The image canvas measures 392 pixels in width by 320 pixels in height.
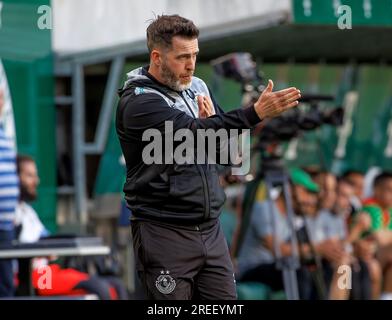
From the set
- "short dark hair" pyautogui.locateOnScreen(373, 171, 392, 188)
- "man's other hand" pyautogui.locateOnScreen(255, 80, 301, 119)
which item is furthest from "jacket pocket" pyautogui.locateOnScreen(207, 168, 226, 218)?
"short dark hair" pyautogui.locateOnScreen(373, 171, 392, 188)

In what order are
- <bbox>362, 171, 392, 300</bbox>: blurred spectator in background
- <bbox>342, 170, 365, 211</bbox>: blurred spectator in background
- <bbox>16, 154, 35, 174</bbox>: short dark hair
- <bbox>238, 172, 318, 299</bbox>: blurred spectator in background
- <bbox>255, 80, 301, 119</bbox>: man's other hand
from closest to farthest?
<bbox>255, 80, 301, 119</bbox>: man's other hand < <bbox>16, 154, 35, 174</bbox>: short dark hair < <bbox>238, 172, 318, 299</bbox>: blurred spectator in background < <bbox>362, 171, 392, 300</bbox>: blurred spectator in background < <bbox>342, 170, 365, 211</bbox>: blurred spectator in background

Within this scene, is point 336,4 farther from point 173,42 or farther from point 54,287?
point 173,42

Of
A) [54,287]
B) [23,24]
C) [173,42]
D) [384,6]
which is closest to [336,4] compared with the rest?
[384,6]

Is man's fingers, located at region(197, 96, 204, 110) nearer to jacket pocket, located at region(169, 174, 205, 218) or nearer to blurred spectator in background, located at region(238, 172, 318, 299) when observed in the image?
jacket pocket, located at region(169, 174, 205, 218)

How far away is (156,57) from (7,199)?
3491 millimetres

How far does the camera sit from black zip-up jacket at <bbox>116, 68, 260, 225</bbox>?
4.89m

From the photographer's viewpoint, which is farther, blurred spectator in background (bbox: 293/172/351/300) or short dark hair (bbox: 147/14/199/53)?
blurred spectator in background (bbox: 293/172/351/300)

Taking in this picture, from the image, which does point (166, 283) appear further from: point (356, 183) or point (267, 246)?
point (356, 183)

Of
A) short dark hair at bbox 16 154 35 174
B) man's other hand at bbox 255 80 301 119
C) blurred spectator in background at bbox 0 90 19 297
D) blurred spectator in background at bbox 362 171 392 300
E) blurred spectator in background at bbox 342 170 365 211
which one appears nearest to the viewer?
man's other hand at bbox 255 80 301 119

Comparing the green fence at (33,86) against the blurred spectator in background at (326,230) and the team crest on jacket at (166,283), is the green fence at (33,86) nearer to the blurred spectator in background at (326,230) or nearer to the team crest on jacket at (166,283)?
the blurred spectator in background at (326,230)

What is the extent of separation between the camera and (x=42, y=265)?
27.7 feet

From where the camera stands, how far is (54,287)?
802 centimetres

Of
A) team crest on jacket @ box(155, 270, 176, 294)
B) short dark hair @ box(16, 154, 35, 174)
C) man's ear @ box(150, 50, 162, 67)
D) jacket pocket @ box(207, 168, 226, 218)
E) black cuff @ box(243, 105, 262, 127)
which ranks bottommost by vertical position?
team crest on jacket @ box(155, 270, 176, 294)

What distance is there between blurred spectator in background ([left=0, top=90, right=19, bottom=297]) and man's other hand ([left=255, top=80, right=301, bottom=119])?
342 centimetres
